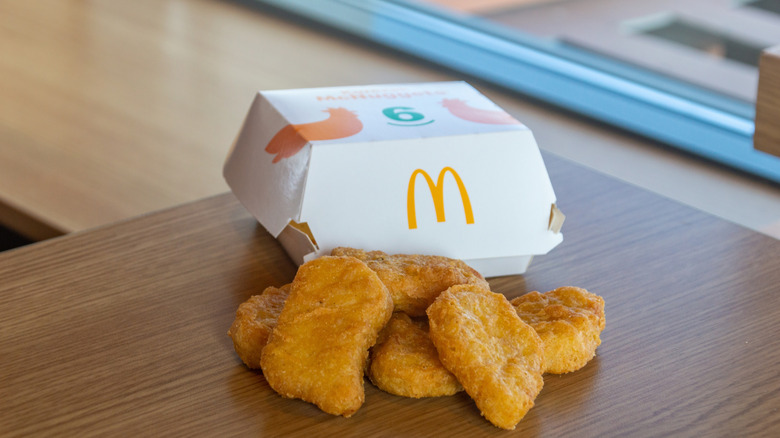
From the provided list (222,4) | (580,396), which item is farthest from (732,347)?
(222,4)

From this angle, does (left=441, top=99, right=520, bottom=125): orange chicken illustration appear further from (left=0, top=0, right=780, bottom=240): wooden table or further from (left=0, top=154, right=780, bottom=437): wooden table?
(left=0, top=0, right=780, bottom=240): wooden table

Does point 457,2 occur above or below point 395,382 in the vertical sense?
below

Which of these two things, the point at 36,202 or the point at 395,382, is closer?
the point at 395,382

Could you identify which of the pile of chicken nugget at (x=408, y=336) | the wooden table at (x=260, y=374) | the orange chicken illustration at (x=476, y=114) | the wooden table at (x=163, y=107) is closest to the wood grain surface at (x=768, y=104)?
the wooden table at (x=260, y=374)

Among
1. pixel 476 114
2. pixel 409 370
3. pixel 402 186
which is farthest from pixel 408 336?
pixel 476 114

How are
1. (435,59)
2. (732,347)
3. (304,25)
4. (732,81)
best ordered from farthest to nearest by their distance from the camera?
(304,25)
(435,59)
(732,81)
(732,347)

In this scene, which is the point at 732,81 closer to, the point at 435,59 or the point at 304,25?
the point at 435,59

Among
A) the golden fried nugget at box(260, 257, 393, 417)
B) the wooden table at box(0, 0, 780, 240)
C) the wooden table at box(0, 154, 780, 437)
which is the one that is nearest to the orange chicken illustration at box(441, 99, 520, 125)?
the wooden table at box(0, 154, 780, 437)

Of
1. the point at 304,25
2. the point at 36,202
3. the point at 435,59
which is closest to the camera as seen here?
the point at 36,202
